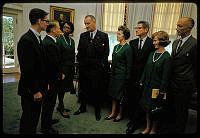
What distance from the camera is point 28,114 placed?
1.57 m

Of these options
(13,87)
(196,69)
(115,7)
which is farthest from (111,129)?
(115,7)

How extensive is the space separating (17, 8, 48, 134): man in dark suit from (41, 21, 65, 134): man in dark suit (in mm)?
215

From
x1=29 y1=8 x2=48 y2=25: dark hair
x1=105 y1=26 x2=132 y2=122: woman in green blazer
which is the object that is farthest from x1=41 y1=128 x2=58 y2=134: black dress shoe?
x1=29 y1=8 x2=48 y2=25: dark hair

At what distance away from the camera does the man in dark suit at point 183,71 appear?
1783 millimetres

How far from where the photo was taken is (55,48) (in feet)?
6.11

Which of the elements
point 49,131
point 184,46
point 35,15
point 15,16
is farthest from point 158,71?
point 15,16

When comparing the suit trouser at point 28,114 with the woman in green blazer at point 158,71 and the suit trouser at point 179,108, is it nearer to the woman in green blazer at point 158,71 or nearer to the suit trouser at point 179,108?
the woman in green blazer at point 158,71

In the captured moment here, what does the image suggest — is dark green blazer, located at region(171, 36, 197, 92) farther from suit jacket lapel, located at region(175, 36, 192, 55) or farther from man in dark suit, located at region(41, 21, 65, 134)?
man in dark suit, located at region(41, 21, 65, 134)

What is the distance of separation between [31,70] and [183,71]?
1841 millimetres

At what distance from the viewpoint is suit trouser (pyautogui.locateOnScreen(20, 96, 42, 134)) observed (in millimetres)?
1555

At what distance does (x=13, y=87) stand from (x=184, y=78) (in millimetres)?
4122

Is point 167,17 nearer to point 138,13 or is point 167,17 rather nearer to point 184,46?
point 138,13

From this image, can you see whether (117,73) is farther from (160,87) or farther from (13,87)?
(13,87)

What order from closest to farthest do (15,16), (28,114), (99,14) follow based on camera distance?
(28,114)
(15,16)
(99,14)
